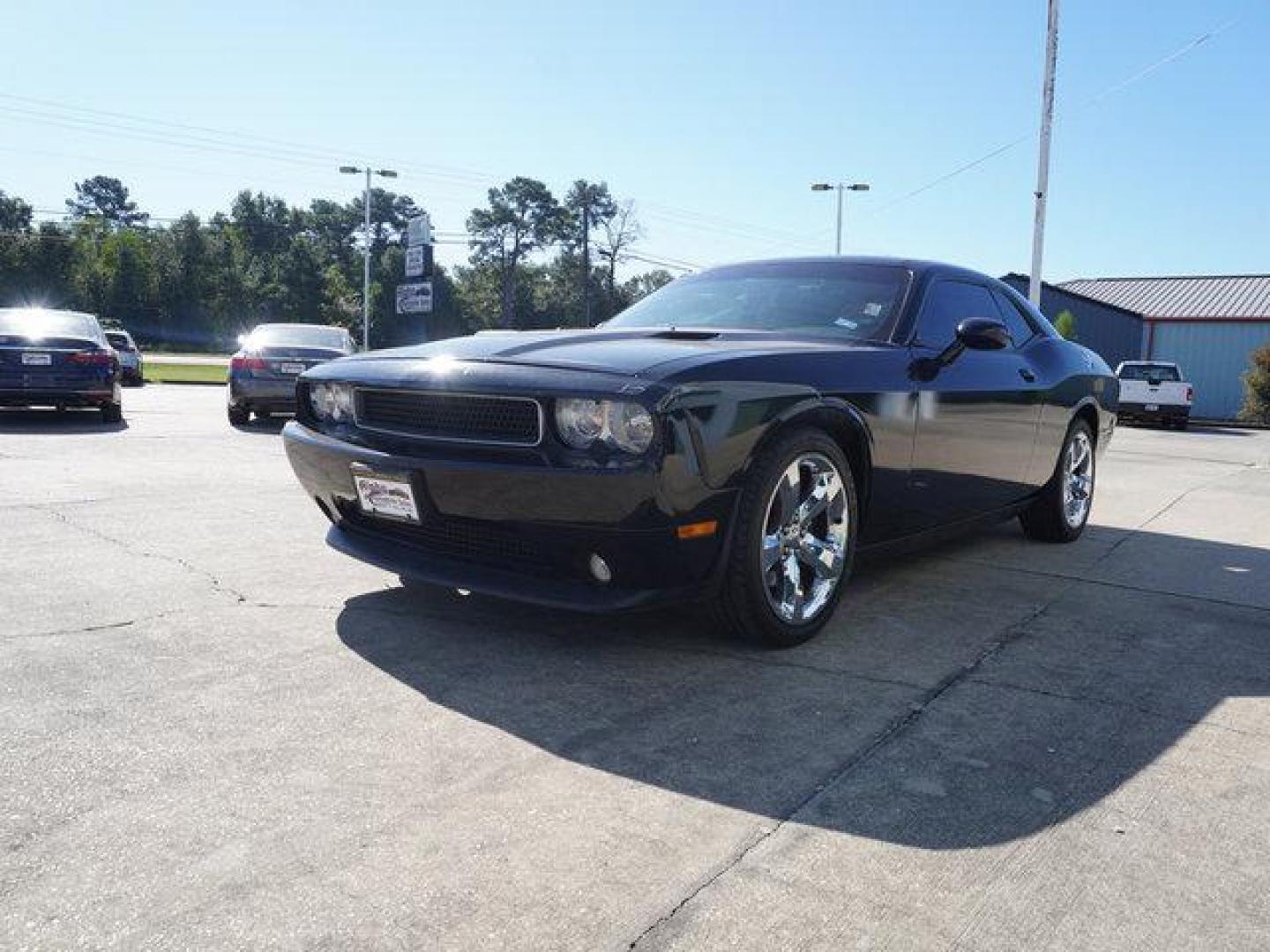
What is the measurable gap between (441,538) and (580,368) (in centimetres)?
75

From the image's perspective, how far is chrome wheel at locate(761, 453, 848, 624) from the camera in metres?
3.30

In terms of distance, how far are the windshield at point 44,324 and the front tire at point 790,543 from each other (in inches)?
399

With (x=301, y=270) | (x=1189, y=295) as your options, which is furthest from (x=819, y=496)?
(x=301, y=270)

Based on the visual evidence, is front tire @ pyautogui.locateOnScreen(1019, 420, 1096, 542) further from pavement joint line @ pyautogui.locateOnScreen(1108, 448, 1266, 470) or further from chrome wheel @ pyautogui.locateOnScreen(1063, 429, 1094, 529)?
pavement joint line @ pyautogui.locateOnScreen(1108, 448, 1266, 470)

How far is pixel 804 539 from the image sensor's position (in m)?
3.45

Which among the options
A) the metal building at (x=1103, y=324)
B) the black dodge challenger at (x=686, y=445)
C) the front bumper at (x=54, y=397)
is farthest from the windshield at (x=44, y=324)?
the metal building at (x=1103, y=324)

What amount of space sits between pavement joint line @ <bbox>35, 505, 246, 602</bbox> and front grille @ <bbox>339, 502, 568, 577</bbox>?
874 millimetres

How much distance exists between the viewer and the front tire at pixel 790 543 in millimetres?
3135

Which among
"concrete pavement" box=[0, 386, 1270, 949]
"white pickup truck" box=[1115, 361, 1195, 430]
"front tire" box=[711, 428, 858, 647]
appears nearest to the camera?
"concrete pavement" box=[0, 386, 1270, 949]

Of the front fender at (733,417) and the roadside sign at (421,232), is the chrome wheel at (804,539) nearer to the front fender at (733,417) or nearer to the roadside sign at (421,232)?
the front fender at (733,417)

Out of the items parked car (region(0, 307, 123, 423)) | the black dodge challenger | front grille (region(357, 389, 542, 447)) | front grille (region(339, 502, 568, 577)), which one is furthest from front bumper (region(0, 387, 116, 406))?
front grille (region(339, 502, 568, 577))

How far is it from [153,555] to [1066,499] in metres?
4.69

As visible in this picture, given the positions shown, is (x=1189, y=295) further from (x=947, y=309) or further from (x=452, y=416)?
(x=452, y=416)

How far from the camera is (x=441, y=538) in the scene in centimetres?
329
